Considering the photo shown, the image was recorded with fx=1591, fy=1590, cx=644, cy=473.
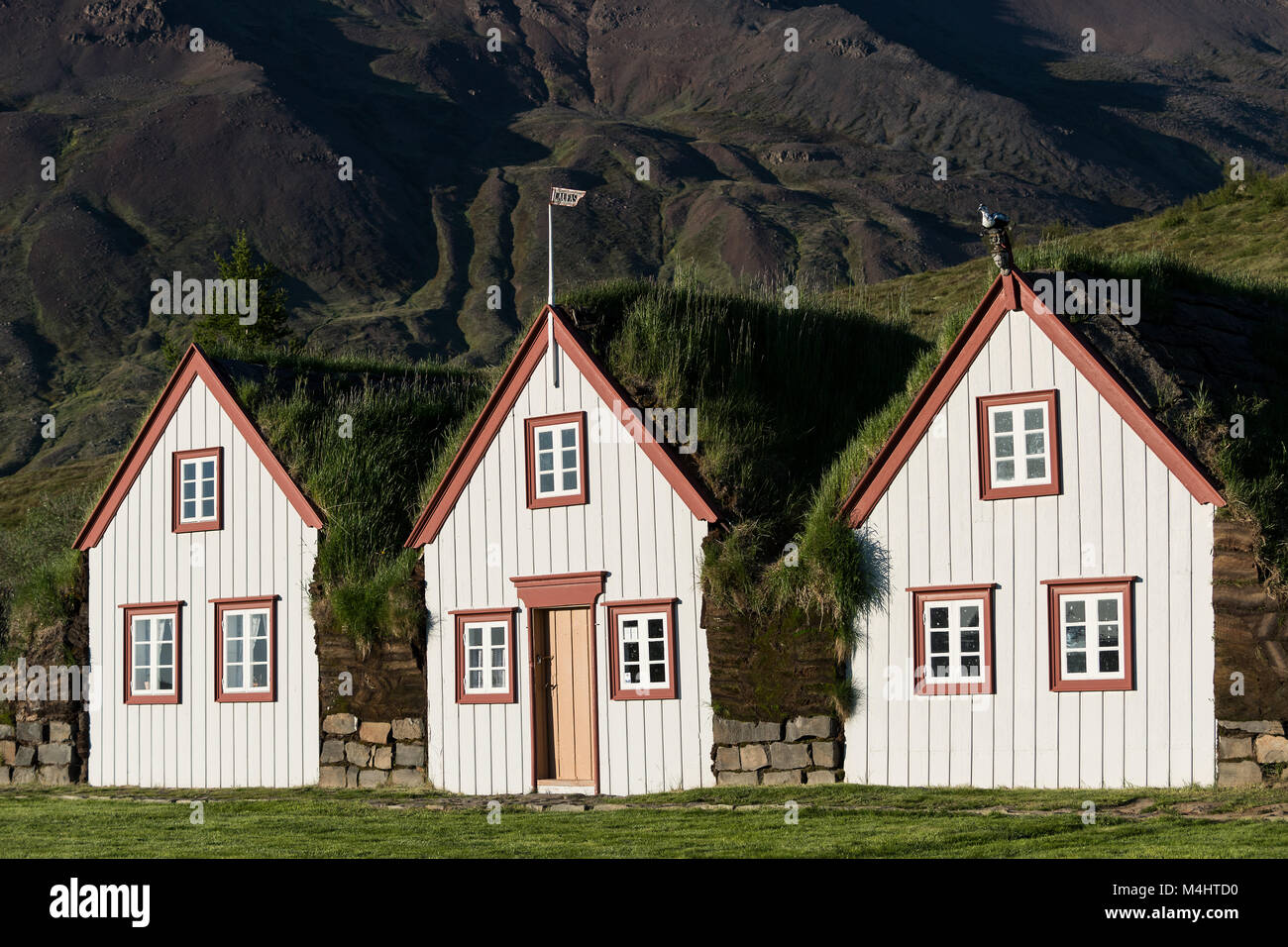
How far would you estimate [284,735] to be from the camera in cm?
2383

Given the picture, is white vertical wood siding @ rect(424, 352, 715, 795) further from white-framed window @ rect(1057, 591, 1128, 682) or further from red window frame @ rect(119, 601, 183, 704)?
red window frame @ rect(119, 601, 183, 704)

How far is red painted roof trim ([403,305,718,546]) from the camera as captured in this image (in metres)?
20.6

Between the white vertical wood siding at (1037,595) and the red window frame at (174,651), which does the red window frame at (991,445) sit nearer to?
the white vertical wood siding at (1037,595)

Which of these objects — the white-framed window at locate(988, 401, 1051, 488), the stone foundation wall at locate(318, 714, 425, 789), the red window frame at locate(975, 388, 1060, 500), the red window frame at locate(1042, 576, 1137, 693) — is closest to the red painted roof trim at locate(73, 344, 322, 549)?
the stone foundation wall at locate(318, 714, 425, 789)

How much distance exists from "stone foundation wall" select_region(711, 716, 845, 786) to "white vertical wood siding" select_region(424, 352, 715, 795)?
35 cm

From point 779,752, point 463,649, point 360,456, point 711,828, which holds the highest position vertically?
point 360,456

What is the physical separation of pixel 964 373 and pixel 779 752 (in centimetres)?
518

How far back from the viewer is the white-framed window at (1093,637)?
17938 millimetres

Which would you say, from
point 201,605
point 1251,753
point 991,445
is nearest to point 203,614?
point 201,605

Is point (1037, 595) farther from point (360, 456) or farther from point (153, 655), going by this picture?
point (153, 655)

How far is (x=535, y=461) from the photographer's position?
861 inches

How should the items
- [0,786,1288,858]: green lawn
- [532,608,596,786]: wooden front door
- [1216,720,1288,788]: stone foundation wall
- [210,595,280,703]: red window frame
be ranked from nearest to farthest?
1. [0,786,1288,858]: green lawn
2. [1216,720,1288,788]: stone foundation wall
3. [532,608,596,786]: wooden front door
4. [210,595,280,703]: red window frame
